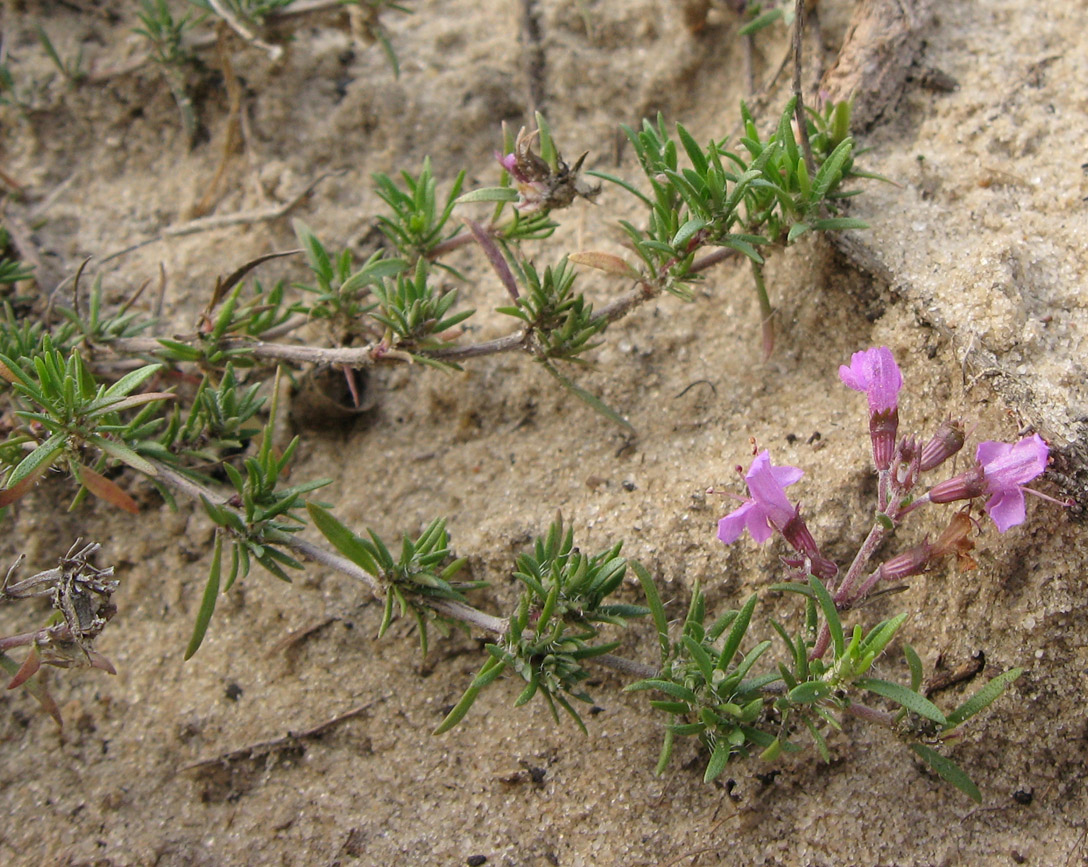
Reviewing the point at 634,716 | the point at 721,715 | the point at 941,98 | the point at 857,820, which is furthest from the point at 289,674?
the point at 941,98

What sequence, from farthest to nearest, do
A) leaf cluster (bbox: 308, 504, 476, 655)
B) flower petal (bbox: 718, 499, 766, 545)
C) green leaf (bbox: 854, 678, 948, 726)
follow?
leaf cluster (bbox: 308, 504, 476, 655) → flower petal (bbox: 718, 499, 766, 545) → green leaf (bbox: 854, 678, 948, 726)

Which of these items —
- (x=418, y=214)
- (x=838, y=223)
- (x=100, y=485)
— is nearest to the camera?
(x=100, y=485)

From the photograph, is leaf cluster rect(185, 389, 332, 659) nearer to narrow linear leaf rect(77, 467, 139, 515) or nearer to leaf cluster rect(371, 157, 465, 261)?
narrow linear leaf rect(77, 467, 139, 515)

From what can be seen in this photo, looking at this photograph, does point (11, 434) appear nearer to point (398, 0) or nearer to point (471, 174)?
point (471, 174)

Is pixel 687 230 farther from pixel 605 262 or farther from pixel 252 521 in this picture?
pixel 252 521

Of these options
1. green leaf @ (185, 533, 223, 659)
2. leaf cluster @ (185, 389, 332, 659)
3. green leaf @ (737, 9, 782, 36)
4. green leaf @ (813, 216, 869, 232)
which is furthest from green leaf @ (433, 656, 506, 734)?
green leaf @ (737, 9, 782, 36)

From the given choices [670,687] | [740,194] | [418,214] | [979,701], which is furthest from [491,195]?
[979,701]
